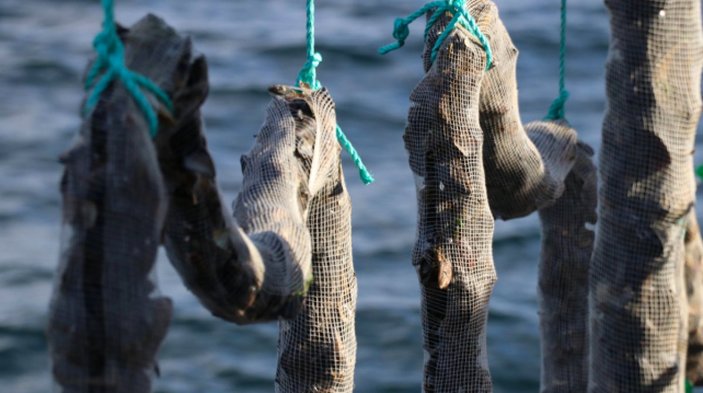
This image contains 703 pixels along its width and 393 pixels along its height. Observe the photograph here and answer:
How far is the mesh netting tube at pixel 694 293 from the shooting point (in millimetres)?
2010

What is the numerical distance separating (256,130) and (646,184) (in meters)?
4.36

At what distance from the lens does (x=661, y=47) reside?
181 cm

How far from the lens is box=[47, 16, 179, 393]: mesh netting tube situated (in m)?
1.41

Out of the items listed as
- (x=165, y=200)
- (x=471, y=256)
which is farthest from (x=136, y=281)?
(x=471, y=256)

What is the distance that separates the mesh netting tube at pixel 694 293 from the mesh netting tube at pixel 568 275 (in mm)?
498

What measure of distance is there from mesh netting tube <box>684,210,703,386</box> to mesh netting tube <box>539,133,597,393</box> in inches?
19.6

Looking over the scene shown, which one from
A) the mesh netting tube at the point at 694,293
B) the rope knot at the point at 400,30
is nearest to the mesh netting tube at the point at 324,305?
the rope knot at the point at 400,30

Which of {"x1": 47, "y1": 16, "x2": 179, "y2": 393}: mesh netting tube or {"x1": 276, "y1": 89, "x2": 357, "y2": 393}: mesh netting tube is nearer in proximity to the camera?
{"x1": 47, "y1": 16, "x2": 179, "y2": 393}: mesh netting tube

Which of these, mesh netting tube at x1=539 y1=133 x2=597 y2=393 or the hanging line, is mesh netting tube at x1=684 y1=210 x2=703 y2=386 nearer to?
mesh netting tube at x1=539 y1=133 x2=597 y2=393

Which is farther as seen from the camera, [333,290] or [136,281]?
[333,290]

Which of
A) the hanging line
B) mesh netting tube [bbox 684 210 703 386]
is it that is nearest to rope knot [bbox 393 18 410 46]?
mesh netting tube [bbox 684 210 703 386]

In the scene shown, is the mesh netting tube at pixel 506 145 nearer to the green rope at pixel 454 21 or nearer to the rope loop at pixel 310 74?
the green rope at pixel 454 21

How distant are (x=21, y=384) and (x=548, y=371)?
2672 millimetres

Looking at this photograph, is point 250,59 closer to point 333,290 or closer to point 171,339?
point 171,339
